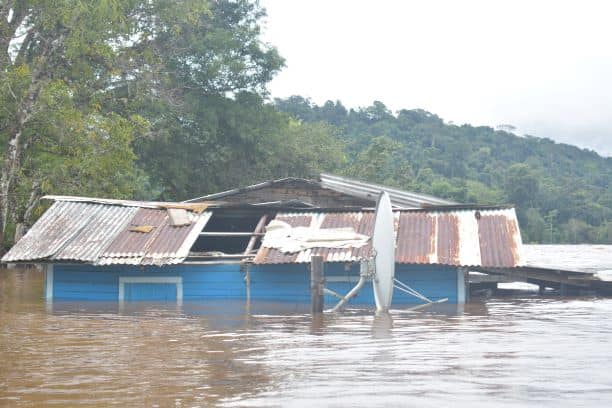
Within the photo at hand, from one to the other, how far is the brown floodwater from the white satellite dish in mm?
638

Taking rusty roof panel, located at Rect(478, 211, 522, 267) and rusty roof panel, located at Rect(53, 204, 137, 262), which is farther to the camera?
rusty roof panel, located at Rect(53, 204, 137, 262)

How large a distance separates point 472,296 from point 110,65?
15358 millimetres

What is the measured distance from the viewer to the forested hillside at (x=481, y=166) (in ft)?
207

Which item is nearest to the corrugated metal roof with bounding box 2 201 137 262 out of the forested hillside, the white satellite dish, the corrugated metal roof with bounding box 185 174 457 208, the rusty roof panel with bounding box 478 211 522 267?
the corrugated metal roof with bounding box 185 174 457 208

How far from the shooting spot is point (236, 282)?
748 inches

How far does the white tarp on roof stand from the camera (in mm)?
18531

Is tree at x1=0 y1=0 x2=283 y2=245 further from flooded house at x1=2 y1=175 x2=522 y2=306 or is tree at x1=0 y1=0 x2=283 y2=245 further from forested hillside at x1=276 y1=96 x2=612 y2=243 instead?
forested hillside at x1=276 y1=96 x2=612 y2=243

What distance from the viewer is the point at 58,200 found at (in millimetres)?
20906

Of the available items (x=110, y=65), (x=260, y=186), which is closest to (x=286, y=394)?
(x=260, y=186)

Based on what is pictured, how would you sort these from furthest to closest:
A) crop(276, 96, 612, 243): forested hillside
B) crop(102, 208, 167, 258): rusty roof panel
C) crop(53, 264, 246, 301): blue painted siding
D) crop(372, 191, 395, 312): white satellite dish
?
crop(276, 96, 612, 243): forested hillside, crop(53, 264, 246, 301): blue painted siding, crop(102, 208, 167, 258): rusty roof panel, crop(372, 191, 395, 312): white satellite dish

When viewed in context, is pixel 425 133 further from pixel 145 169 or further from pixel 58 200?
pixel 58 200

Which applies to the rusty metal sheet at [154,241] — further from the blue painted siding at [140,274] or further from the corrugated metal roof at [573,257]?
the corrugated metal roof at [573,257]

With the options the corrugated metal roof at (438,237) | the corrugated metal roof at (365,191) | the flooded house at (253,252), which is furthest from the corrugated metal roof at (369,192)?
the corrugated metal roof at (438,237)

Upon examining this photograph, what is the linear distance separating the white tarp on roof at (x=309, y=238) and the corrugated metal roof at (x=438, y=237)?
0.56ft
